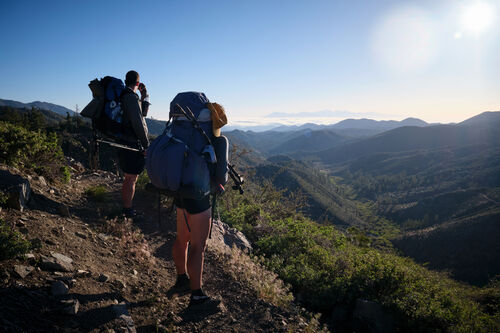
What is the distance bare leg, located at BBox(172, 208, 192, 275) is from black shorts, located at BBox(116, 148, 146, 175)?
1739 millimetres

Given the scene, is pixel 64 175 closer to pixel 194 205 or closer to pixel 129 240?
pixel 129 240

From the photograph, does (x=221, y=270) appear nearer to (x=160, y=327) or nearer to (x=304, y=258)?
(x=160, y=327)

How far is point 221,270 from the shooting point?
4.07 metres

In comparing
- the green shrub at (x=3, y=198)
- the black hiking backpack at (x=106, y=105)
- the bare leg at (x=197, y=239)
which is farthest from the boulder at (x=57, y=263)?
the black hiking backpack at (x=106, y=105)

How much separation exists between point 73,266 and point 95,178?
4.26 meters

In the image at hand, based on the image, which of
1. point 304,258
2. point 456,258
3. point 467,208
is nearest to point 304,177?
point 467,208

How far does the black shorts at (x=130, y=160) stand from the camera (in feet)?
13.1

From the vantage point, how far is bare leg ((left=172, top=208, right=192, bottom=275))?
2728 millimetres

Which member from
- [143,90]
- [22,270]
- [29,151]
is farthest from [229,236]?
[29,151]

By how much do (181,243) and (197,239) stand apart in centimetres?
36

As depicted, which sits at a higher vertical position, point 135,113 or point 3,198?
point 135,113

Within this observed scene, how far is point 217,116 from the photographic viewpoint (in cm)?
248

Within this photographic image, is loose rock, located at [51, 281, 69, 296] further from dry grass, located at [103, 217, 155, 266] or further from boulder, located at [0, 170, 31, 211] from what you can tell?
boulder, located at [0, 170, 31, 211]

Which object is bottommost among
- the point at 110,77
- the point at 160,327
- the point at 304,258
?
the point at 304,258
